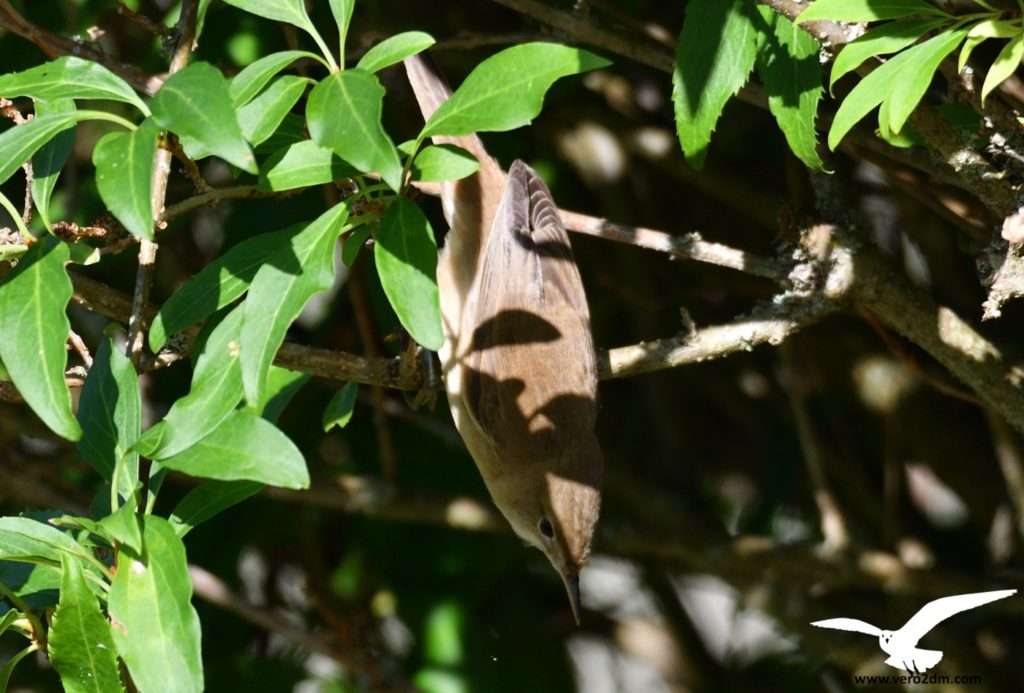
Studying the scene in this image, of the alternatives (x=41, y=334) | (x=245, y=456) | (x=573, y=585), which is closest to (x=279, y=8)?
(x=41, y=334)

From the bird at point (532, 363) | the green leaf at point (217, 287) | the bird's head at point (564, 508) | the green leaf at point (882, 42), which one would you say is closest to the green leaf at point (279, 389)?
the green leaf at point (217, 287)

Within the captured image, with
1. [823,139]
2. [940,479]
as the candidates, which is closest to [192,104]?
[823,139]

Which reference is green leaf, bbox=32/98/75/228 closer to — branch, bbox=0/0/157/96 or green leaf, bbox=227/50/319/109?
green leaf, bbox=227/50/319/109

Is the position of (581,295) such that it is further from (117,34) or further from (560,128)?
(117,34)

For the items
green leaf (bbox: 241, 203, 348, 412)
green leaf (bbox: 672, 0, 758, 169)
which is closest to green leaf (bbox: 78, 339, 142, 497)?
green leaf (bbox: 241, 203, 348, 412)

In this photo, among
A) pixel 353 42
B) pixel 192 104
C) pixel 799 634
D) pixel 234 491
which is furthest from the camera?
pixel 799 634
